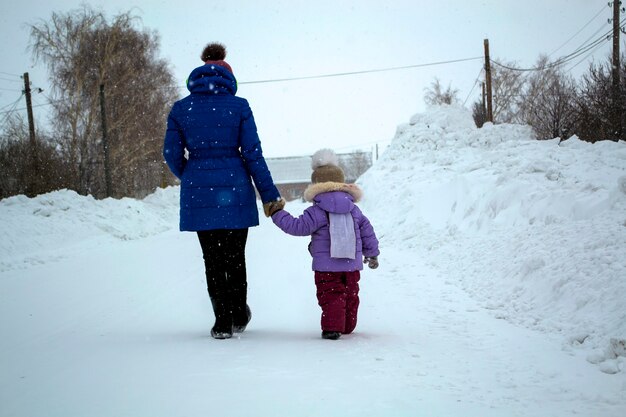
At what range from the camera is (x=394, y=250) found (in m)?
8.80

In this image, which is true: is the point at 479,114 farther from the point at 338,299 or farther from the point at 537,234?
the point at 338,299

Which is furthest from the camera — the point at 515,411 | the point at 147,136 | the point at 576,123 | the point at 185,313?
the point at 147,136

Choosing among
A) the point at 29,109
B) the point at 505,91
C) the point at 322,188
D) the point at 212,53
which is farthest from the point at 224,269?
the point at 505,91

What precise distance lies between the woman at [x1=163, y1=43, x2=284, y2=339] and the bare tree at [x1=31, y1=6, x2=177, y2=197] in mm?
19356

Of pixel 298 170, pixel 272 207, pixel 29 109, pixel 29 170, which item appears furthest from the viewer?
pixel 298 170

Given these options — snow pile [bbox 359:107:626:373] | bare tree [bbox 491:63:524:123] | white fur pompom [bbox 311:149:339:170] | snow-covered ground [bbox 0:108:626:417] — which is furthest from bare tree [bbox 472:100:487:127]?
white fur pompom [bbox 311:149:339:170]

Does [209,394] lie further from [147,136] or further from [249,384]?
[147,136]

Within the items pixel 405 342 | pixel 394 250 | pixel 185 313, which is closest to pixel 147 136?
pixel 394 250

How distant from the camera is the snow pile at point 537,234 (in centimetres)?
382

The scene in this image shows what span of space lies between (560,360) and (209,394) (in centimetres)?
223

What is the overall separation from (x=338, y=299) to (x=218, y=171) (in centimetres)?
135

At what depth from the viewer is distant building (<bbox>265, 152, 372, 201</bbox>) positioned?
81688 mm

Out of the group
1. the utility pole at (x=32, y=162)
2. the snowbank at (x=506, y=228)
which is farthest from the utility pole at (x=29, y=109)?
the snowbank at (x=506, y=228)

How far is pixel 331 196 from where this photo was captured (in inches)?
151
